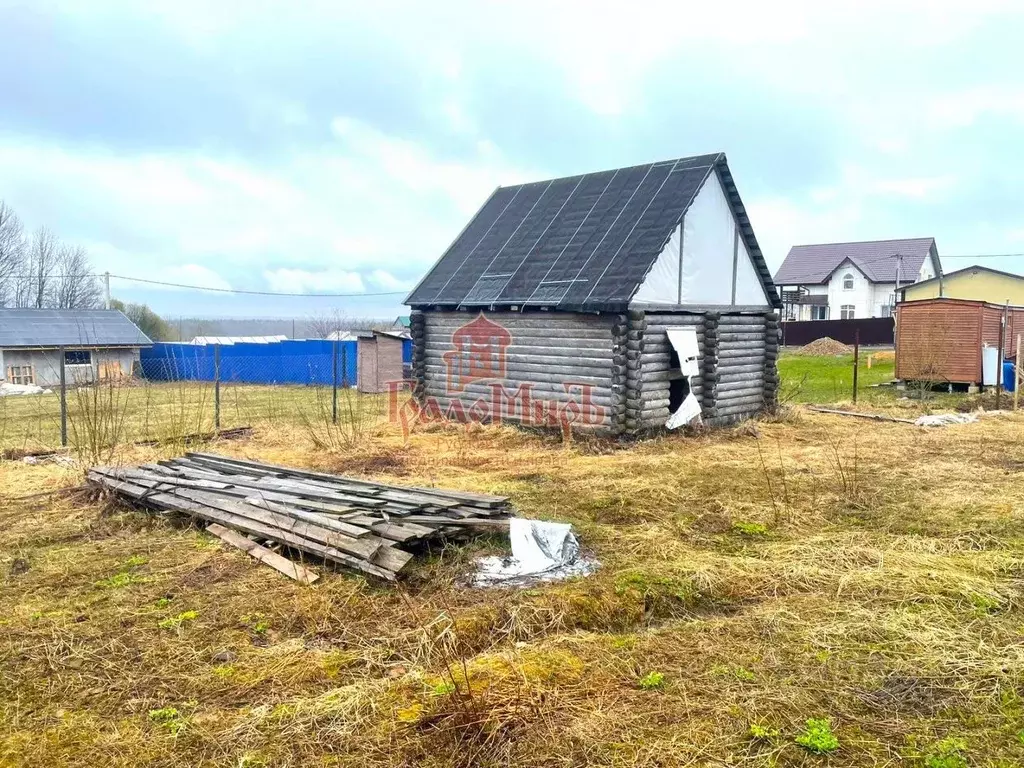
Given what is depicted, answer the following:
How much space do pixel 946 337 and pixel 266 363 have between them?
2523 centimetres

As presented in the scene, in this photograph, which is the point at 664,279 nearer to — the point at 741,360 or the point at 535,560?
the point at 741,360

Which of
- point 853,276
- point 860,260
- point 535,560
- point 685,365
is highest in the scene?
point 860,260

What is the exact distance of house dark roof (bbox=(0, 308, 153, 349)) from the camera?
3216cm

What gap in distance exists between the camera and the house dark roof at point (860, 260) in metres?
58.0

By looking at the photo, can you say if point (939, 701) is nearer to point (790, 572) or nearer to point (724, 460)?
point (790, 572)

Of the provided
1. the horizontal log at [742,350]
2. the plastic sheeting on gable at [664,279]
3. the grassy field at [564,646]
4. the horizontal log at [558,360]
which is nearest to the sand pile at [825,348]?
the horizontal log at [742,350]

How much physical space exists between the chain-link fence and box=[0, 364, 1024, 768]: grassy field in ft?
11.7

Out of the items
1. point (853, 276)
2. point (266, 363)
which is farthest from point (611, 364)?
point (853, 276)

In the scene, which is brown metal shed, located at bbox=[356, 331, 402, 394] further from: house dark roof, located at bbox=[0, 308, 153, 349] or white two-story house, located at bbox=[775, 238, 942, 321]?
white two-story house, located at bbox=[775, 238, 942, 321]

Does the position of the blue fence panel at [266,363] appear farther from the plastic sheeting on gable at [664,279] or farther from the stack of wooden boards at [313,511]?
the stack of wooden boards at [313,511]

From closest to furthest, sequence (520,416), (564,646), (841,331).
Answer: (564,646)
(520,416)
(841,331)

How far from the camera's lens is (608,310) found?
525 inches

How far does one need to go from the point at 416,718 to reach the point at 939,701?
3.03 m

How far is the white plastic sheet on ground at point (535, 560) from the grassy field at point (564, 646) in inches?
9.7
